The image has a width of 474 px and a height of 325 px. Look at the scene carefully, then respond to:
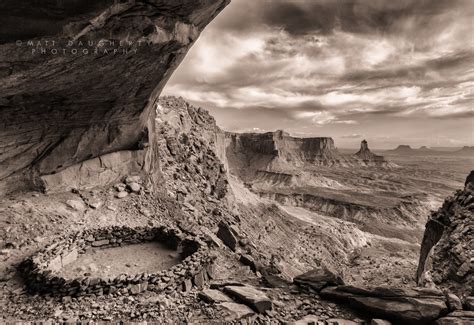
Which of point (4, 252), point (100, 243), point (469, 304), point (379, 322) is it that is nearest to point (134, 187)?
point (100, 243)

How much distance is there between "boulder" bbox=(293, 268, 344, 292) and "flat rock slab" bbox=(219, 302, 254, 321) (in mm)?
2275

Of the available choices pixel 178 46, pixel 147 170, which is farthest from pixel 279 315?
pixel 147 170

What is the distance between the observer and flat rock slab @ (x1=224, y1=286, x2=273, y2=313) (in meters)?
7.18

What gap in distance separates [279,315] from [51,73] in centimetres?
1163

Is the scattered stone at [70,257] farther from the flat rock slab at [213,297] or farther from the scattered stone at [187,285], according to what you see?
the flat rock slab at [213,297]

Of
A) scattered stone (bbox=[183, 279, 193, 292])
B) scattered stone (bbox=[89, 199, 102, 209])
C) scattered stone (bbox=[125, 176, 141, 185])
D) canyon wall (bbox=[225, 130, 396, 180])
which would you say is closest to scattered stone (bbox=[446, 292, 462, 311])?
scattered stone (bbox=[183, 279, 193, 292])

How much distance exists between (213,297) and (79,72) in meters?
10.0

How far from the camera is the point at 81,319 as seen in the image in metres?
7.04

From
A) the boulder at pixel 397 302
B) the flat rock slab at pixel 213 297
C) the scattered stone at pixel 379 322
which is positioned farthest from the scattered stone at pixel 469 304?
the flat rock slab at pixel 213 297

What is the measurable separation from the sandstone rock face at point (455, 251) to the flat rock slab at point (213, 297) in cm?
918

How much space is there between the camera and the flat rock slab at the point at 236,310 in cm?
681

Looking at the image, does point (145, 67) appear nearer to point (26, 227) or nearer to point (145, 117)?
point (145, 117)

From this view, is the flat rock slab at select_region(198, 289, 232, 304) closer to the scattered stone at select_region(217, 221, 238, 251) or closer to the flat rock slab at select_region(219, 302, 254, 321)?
the flat rock slab at select_region(219, 302, 254, 321)

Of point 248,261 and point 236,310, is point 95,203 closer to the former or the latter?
point 248,261
